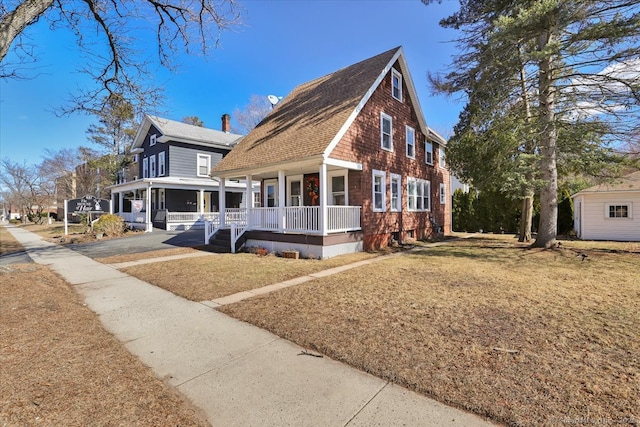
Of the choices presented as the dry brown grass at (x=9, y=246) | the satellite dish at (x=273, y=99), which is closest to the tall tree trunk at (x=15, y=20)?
the dry brown grass at (x=9, y=246)

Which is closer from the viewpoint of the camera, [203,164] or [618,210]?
[618,210]

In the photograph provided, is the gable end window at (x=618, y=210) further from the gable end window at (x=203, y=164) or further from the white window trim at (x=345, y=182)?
the gable end window at (x=203, y=164)

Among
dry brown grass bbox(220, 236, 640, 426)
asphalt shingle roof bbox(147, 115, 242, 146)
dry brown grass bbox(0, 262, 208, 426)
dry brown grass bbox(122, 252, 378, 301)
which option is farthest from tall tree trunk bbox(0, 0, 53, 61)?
asphalt shingle roof bbox(147, 115, 242, 146)

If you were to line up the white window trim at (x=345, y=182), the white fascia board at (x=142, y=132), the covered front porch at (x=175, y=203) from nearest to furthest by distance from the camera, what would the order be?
the white window trim at (x=345, y=182) → the covered front porch at (x=175, y=203) → the white fascia board at (x=142, y=132)

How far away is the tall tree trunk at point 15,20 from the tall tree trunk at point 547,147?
13117 millimetres

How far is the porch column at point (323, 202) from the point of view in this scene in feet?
32.2

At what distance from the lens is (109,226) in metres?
17.5

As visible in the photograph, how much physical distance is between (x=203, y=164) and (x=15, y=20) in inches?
753

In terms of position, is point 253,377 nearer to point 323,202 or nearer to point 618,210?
point 323,202

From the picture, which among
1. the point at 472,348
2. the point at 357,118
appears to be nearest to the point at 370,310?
the point at 472,348


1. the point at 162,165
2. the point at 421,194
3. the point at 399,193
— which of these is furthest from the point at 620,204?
the point at 162,165

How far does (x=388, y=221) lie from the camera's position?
43.5ft

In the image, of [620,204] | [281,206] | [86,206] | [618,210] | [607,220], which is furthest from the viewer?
[86,206]

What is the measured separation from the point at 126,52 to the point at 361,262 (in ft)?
28.7
